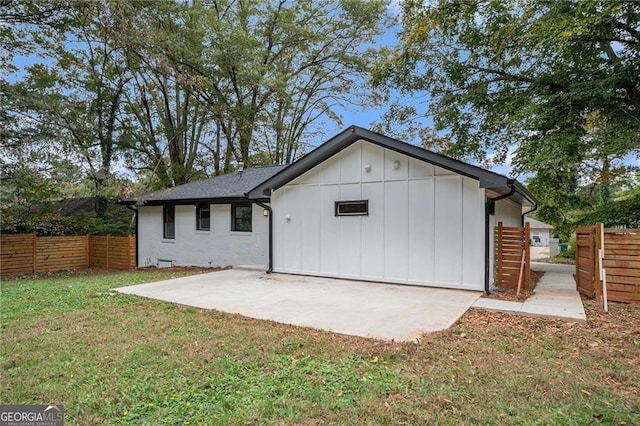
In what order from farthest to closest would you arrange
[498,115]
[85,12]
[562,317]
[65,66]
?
[65,66] → [85,12] → [498,115] → [562,317]

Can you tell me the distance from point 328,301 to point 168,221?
9.85 metres

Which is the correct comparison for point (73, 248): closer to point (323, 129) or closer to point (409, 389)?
point (409, 389)

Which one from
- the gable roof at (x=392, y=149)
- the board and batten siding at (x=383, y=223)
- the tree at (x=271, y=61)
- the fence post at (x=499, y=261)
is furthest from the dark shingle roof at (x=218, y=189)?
the fence post at (x=499, y=261)

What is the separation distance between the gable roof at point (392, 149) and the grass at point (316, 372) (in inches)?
111

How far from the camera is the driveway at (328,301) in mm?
5168

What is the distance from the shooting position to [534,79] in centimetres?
1095

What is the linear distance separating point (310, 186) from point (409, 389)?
23.3ft

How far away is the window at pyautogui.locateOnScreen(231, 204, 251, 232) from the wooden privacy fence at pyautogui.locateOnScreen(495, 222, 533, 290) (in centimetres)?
780

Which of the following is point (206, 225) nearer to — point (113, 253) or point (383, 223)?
point (113, 253)

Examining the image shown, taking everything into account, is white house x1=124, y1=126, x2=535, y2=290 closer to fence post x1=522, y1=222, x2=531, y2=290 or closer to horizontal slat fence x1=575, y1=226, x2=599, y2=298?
fence post x1=522, y1=222, x2=531, y2=290

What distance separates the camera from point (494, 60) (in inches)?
455

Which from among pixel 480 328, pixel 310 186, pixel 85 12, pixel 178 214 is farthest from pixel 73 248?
pixel 480 328

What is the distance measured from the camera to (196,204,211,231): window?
12945mm

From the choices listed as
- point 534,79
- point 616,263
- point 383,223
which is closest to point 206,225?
point 383,223
